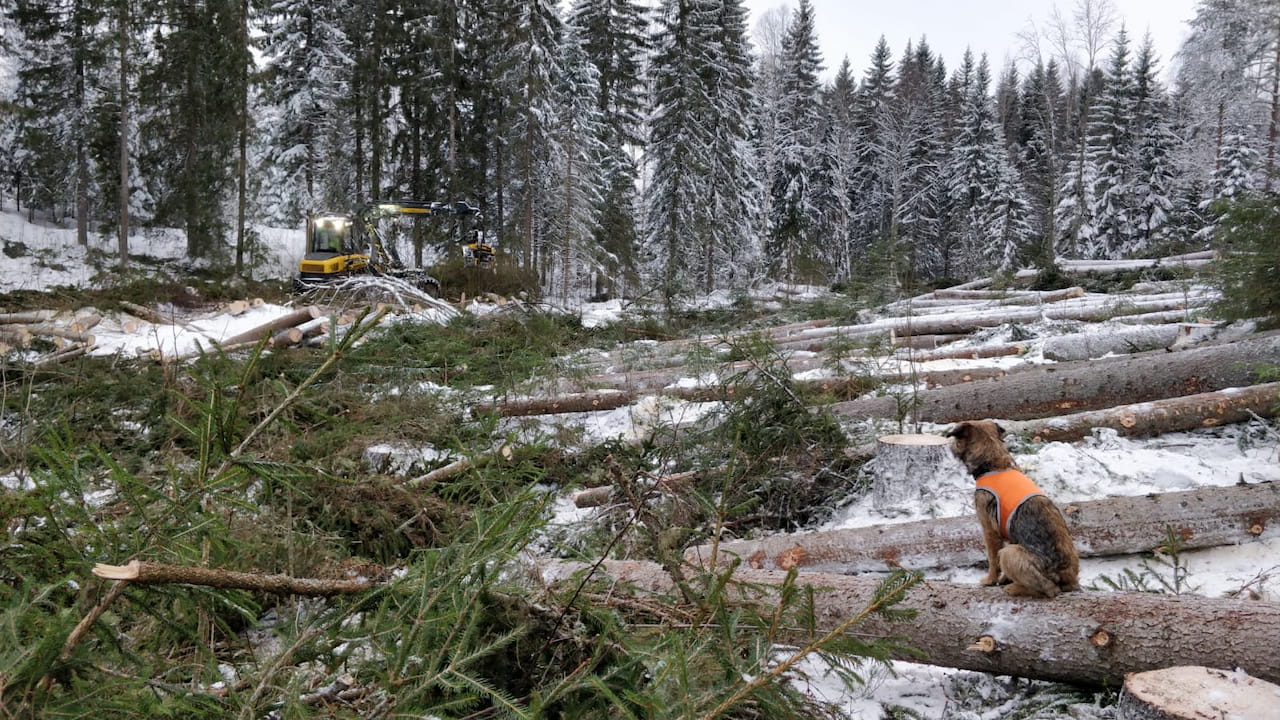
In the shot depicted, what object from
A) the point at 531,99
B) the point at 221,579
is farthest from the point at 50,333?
the point at 531,99

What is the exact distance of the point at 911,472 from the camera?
4523mm

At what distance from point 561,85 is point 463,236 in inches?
258

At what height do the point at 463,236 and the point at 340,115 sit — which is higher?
the point at 340,115

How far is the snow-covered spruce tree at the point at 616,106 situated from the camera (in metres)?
25.6

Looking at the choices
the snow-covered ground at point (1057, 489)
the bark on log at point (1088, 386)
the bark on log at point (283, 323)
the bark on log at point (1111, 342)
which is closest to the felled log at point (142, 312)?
the snow-covered ground at point (1057, 489)

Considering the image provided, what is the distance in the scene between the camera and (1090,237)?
3306 cm

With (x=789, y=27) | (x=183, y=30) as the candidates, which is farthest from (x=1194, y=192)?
(x=183, y=30)

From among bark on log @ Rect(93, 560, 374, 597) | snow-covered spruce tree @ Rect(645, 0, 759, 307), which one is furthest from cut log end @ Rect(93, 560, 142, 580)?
snow-covered spruce tree @ Rect(645, 0, 759, 307)

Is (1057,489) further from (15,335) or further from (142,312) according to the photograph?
(142,312)

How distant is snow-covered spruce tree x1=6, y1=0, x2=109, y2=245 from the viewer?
20559mm

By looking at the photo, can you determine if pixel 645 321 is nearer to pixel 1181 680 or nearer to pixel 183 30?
pixel 1181 680

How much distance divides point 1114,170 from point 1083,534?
126ft

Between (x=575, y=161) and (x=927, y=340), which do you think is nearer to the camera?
(x=927, y=340)

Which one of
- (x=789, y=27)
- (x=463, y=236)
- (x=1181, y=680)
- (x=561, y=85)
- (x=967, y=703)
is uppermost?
(x=789, y=27)
